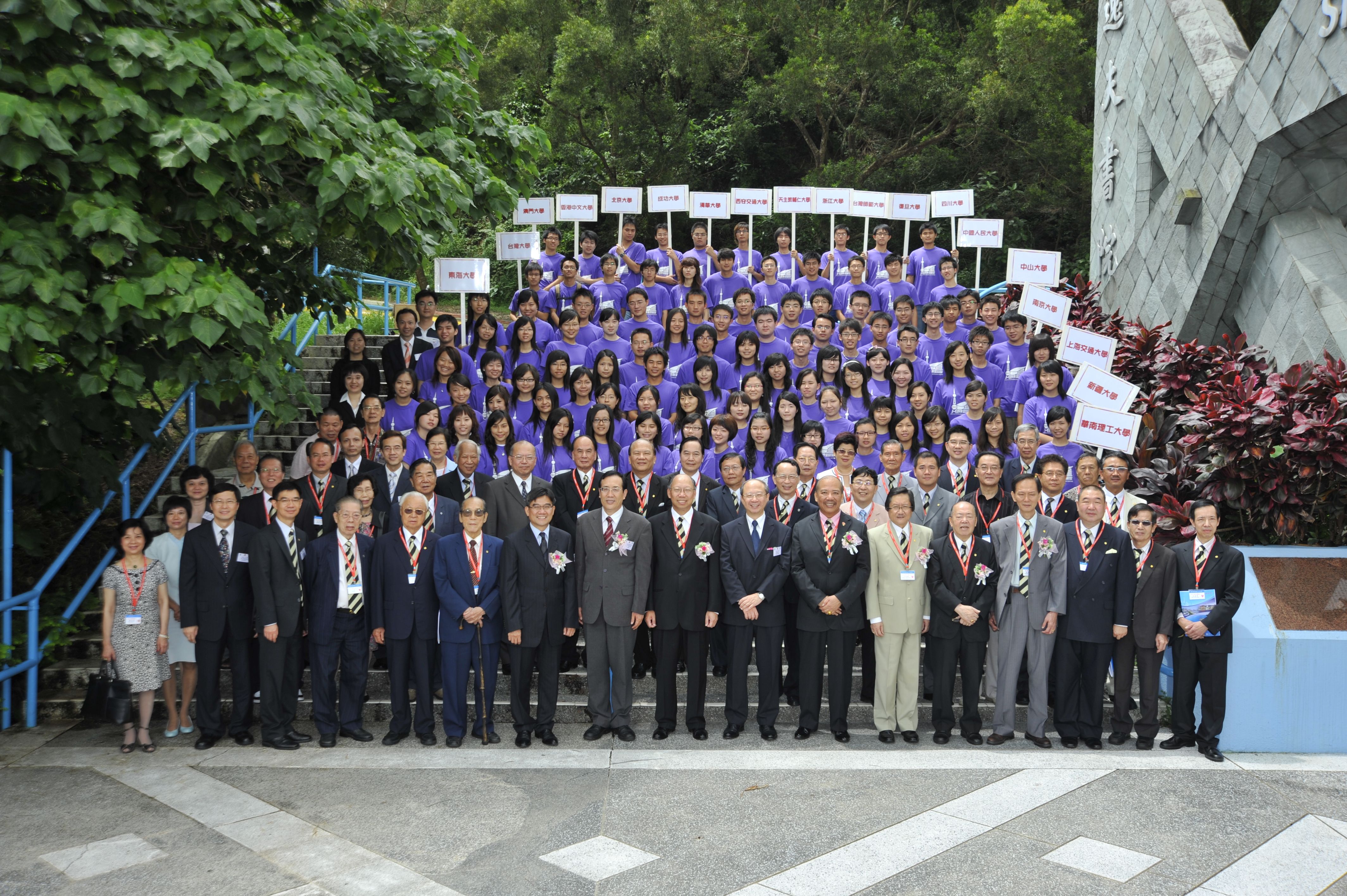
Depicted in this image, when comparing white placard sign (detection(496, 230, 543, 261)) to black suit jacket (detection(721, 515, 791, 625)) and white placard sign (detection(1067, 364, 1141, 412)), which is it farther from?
white placard sign (detection(1067, 364, 1141, 412))

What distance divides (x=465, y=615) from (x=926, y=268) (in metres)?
7.33

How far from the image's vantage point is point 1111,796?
20.6ft

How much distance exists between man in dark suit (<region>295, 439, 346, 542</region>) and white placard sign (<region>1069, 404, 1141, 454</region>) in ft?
18.9

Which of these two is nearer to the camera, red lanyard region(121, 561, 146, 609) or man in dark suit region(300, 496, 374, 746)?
red lanyard region(121, 561, 146, 609)

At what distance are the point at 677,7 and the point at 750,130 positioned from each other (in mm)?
4252

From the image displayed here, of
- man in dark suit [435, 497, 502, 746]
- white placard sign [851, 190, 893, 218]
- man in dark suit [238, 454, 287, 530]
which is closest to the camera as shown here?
man in dark suit [435, 497, 502, 746]

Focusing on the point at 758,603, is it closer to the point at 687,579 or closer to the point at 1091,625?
the point at 687,579

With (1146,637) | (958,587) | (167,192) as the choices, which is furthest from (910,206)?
(167,192)

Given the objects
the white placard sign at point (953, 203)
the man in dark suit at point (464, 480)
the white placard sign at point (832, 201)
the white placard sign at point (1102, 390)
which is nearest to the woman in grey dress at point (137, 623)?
the man in dark suit at point (464, 480)

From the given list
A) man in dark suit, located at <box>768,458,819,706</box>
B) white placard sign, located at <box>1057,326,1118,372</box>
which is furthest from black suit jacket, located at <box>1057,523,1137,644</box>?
white placard sign, located at <box>1057,326,1118,372</box>

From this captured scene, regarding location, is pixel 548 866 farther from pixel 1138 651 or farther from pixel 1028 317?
pixel 1028 317

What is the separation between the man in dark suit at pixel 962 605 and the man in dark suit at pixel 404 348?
5428mm

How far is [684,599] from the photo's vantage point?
745cm

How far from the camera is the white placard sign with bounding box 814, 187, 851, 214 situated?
514 inches
